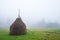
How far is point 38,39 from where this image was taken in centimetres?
2672

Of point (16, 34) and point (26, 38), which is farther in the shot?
point (16, 34)

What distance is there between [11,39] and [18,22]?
590cm

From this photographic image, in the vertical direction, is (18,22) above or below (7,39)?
above

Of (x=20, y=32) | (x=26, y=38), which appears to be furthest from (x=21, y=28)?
(x=26, y=38)

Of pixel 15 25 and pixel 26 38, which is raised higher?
pixel 15 25

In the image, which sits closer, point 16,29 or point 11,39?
point 11,39

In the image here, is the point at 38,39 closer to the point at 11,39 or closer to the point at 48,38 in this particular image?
the point at 48,38

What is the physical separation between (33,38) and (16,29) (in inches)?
182

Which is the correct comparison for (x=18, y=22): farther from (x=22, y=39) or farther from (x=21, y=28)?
(x=22, y=39)

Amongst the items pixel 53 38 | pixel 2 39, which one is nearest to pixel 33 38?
pixel 53 38

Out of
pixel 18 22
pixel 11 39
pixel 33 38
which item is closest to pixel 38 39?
pixel 33 38

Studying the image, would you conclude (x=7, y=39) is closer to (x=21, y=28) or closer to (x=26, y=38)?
(x=26, y=38)

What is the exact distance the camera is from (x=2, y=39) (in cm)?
2659

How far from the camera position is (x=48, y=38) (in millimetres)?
27469
